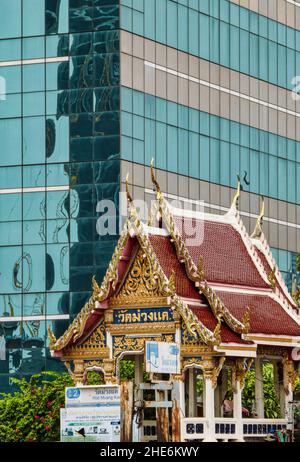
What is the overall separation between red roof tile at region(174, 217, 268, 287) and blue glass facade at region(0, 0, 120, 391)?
29943 millimetres

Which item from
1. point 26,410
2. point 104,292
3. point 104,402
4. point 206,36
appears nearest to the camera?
point 104,402

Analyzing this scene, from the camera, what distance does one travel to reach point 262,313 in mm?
51188

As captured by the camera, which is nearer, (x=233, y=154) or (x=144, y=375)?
(x=144, y=375)

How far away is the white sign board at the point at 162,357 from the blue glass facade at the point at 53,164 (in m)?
37.3

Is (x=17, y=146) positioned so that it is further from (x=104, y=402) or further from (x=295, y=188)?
(x=104, y=402)

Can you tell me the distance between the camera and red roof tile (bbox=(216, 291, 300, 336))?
164 ft

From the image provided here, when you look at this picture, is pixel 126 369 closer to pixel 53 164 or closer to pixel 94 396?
pixel 94 396

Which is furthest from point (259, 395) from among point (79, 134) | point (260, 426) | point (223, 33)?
point (223, 33)

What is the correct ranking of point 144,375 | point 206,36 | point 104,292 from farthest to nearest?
1. point 206,36
2. point 144,375
3. point 104,292

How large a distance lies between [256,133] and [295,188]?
573 cm

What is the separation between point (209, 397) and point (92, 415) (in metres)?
4.36

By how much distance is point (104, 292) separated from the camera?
160 feet

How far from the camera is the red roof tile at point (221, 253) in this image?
50875 millimetres
